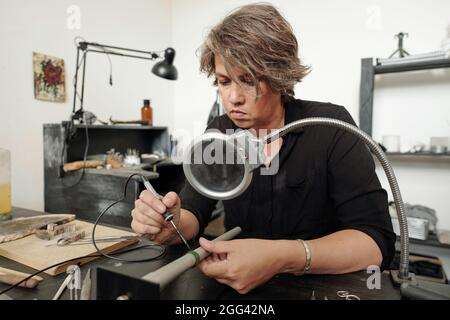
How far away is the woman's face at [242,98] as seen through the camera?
0.80m

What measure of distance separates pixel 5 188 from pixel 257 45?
111 centimetres

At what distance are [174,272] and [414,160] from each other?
82.9 inches

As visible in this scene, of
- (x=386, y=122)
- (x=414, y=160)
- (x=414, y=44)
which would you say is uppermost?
(x=414, y=44)

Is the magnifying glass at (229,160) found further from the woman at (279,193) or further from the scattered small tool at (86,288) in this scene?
the scattered small tool at (86,288)

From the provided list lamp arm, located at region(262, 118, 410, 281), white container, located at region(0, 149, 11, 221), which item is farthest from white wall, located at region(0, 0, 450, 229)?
lamp arm, located at region(262, 118, 410, 281)

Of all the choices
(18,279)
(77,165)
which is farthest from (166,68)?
(18,279)

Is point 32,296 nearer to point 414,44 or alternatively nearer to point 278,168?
point 278,168

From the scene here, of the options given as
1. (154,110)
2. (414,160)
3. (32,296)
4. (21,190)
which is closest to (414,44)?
(414,160)

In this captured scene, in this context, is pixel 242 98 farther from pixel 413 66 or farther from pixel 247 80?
pixel 413 66

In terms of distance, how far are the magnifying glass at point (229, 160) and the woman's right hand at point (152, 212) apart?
0.74 ft

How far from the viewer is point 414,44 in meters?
2.04

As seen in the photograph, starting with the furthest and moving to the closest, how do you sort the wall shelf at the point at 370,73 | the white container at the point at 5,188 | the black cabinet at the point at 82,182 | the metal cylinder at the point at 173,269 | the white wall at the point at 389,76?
the white wall at the point at 389,76 < the wall shelf at the point at 370,73 < the black cabinet at the point at 82,182 < the white container at the point at 5,188 < the metal cylinder at the point at 173,269

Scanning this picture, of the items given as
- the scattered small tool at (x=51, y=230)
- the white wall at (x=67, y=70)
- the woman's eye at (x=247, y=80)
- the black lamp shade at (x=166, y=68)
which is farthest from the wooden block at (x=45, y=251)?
the black lamp shade at (x=166, y=68)

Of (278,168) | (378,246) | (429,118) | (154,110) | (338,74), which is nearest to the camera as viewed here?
(378,246)
